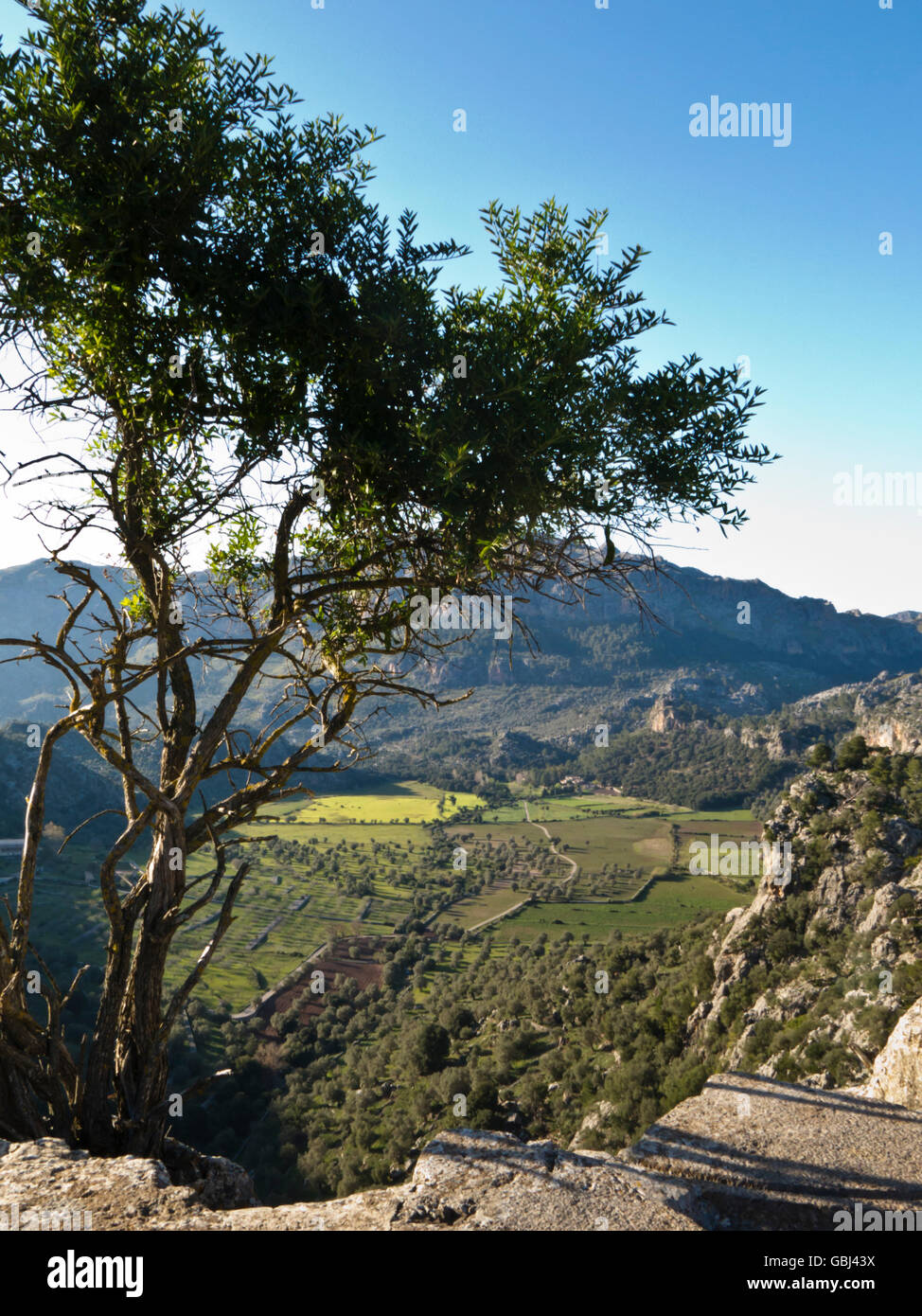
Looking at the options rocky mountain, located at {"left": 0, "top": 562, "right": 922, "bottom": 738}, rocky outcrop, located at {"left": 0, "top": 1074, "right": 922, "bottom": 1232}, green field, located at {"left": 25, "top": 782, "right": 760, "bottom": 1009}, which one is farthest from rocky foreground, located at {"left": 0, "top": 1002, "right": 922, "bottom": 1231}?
rocky mountain, located at {"left": 0, "top": 562, "right": 922, "bottom": 738}

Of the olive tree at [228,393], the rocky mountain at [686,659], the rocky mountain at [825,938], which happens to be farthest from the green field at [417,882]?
the olive tree at [228,393]

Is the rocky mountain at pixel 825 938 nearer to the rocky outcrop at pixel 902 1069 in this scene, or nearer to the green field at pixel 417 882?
the rocky outcrop at pixel 902 1069

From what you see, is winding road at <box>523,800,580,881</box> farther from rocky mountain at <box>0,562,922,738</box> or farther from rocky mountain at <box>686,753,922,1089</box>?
rocky mountain at <box>686,753,922,1089</box>

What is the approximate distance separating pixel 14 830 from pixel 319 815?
174ft

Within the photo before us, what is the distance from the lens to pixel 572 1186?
2.66 m

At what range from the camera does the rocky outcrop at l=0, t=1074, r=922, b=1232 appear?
2.45m

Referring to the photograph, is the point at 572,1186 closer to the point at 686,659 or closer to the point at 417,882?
the point at 417,882

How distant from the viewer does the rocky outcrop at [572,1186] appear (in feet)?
8.04

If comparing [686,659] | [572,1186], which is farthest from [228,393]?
[686,659]

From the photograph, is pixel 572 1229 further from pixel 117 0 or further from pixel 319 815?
pixel 319 815

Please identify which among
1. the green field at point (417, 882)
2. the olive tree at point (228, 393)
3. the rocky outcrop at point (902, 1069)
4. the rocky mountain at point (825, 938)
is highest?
the olive tree at point (228, 393)

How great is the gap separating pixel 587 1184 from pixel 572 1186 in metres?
0.07

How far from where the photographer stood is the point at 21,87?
9.86ft
